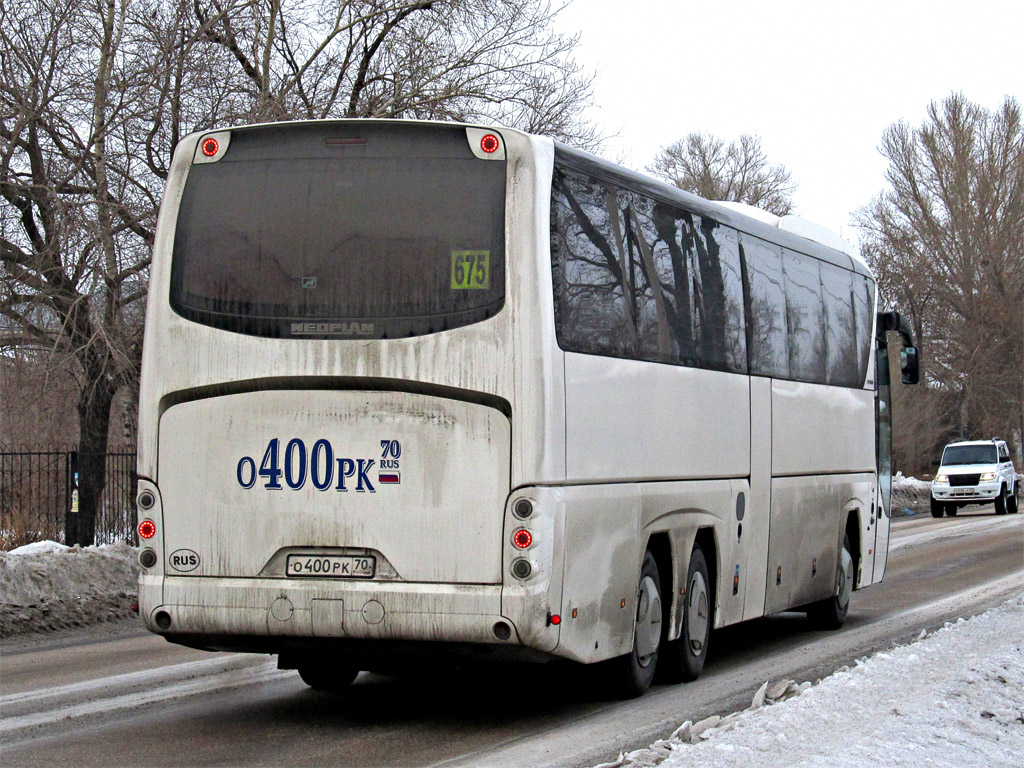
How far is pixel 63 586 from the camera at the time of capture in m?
14.8

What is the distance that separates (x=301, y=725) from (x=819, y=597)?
6.24 metres

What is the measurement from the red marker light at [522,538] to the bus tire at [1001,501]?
1360 inches

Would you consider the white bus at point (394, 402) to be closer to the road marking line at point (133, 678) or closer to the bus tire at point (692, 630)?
the bus tire at point (692, 630)

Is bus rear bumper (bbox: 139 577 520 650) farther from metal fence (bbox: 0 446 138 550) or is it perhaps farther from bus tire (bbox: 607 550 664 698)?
metal fence (bbox: 0 446 138 550)

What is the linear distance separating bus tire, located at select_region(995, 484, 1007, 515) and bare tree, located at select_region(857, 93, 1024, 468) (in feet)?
69.4

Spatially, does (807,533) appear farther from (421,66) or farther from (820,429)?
(421,66)

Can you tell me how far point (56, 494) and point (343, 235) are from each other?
13.6 m

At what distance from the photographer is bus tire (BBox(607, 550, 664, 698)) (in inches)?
366

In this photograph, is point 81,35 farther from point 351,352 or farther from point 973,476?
point 973,476

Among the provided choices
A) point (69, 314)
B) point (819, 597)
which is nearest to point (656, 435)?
point (819, 597)

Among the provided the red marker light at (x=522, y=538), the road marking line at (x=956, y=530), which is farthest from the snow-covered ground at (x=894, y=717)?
the road marking line at (x=956, y=530)

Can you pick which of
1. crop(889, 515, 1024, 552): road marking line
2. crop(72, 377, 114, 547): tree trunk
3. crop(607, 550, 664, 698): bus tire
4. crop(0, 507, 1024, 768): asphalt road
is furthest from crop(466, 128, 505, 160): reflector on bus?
crop(889, 515, 1024, 552): road marking line

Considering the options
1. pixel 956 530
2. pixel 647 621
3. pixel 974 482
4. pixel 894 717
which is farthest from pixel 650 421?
pixel 974 482

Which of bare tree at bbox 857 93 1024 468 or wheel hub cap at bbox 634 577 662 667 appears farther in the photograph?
bare tree at bbox 857 93 1024 468
